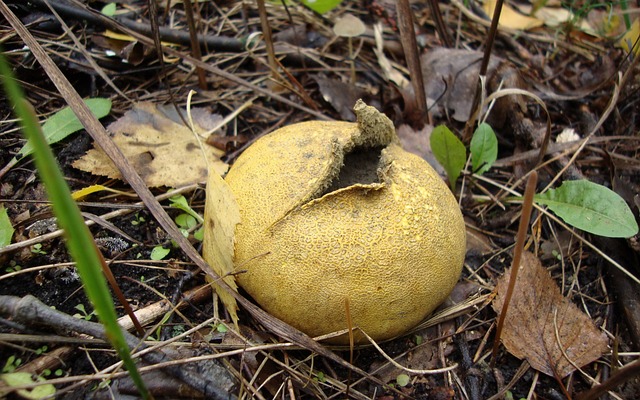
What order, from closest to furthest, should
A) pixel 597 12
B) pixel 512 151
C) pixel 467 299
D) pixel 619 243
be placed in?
pixel 467 299 < pixel 619 243 < pixel 512 151 < pixel 597 12

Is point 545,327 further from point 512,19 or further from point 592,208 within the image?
point 512,19

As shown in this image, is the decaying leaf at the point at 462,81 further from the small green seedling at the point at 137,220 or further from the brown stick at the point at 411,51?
the small green seedling at the point at 137,220

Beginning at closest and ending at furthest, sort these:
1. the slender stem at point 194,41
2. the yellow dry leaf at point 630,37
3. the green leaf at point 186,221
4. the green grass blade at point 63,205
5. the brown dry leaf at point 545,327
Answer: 1. the green grass blade at point 63,205
2. the brown dry leaf at point 545,327
3. the green leaf at point 186,221
4. the slender stem at point 194,41
5. the yellow dry leaf at point 630,37

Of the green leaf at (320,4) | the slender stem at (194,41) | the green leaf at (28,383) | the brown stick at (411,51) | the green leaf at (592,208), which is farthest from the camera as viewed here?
the green leaf at (320,4)

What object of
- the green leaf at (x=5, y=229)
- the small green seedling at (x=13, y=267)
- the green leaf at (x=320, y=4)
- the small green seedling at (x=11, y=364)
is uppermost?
the green leaf at (x=320, y=4)

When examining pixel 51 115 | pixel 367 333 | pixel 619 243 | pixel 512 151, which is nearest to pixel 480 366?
pixel 367 333

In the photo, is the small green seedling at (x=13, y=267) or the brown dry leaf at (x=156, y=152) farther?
the brown dry leaf at (x=156, y=152)

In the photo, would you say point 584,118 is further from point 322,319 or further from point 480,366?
point 322,319

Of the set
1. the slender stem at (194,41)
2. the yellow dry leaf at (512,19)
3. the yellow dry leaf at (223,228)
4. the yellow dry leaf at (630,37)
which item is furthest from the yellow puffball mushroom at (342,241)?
the yellow dry leaf at (512,19)
